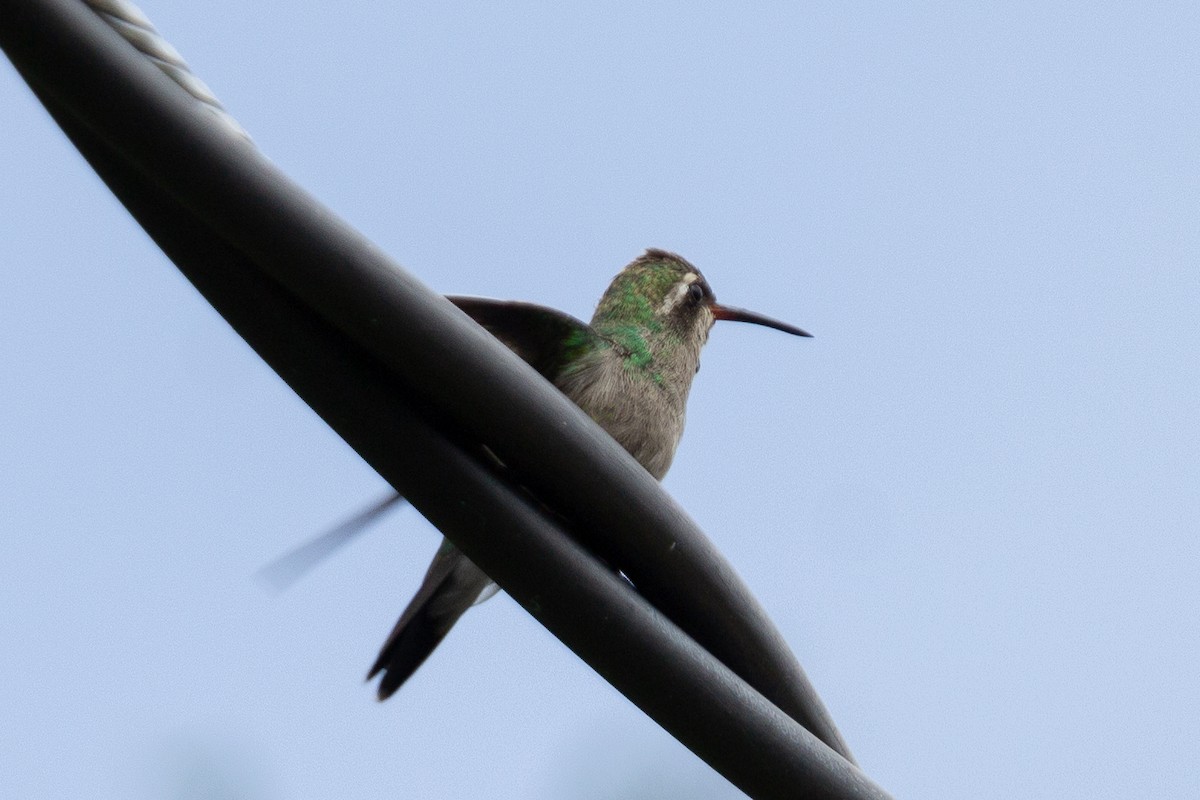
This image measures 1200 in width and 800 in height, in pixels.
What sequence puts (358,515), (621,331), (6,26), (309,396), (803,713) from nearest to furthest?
1. (6,26)
2. (309,396)
3. (803,713)
4. (358,515)
5. (621,331)

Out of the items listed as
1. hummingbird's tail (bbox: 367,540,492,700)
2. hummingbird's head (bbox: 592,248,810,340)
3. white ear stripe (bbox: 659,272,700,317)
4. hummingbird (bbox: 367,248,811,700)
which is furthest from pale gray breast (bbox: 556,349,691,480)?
hummingbird's tail (bbox: 367,540,492,700)

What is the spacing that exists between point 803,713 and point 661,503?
40cm

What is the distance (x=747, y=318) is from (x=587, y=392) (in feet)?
3.74

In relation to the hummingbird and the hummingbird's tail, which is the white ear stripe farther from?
the hummingbird's tail

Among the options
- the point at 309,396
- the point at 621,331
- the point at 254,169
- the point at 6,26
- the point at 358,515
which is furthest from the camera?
the point at 621,331

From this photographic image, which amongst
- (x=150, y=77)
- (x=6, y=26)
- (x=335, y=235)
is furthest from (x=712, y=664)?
(x=6, y=26)

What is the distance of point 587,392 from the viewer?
415 cm

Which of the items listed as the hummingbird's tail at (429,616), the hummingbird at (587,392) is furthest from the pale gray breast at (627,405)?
the hummingbird's tail at (429,616)

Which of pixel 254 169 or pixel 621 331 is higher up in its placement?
pixel 621 331

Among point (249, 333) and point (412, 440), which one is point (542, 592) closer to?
point (412, 440)

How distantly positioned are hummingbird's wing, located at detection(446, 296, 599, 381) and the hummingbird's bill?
871mm

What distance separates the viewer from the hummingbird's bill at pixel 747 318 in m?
4.98

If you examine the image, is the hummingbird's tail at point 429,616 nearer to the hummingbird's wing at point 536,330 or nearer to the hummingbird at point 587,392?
the hummingbird at point 587,392

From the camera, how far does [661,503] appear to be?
1959 millimetres
